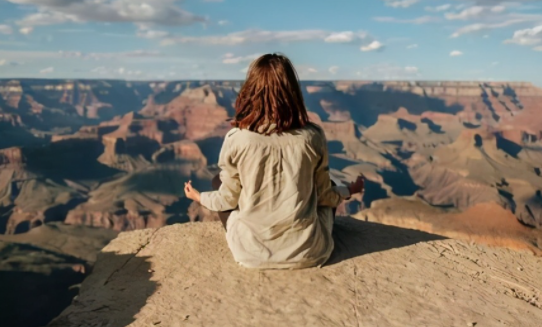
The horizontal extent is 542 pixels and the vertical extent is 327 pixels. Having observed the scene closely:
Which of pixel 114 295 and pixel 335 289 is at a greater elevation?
pixel 335 289

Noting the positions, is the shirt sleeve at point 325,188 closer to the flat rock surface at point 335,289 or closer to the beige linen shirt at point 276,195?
the beige linen shirt at point 276,195

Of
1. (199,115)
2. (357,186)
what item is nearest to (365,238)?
(357,186)

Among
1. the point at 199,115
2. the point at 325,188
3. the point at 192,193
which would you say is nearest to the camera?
the point at 325,188

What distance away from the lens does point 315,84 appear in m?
196

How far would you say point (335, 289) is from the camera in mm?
4246

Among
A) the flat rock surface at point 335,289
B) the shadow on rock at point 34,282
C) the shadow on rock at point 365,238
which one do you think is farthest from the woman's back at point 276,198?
the shadow on rock at point 34,282

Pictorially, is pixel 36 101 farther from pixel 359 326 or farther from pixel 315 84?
pixel 359 326

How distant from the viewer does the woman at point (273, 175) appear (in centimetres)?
387

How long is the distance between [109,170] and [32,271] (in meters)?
62.8

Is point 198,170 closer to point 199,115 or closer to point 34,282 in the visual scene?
point 199,115

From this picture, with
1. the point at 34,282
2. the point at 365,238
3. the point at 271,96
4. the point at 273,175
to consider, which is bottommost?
the point at 34,282

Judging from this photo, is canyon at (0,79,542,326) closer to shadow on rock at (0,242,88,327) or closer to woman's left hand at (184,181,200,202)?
shadow on rock at (0,242,88,327)

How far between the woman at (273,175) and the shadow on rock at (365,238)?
0.77 metres

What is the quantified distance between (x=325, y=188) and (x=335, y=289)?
989 mm
